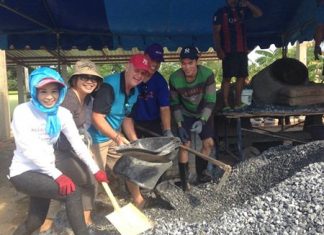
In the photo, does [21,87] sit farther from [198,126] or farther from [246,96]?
[198,126]

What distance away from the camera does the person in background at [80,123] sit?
362 cm

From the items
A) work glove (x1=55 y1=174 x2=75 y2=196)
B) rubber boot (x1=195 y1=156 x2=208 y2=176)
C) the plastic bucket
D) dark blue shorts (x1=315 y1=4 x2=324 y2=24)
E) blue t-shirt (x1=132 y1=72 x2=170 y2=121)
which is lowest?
rubber boot (x1=195 y1=156 x2=208 y2=176)

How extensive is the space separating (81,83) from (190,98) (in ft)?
5.38

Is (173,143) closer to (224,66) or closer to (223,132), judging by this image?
(224,66)

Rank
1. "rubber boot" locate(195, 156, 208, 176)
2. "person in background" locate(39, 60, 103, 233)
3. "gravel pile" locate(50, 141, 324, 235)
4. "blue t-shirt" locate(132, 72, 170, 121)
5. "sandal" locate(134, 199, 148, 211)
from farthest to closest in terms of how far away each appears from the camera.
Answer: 1. "rubber boot" locate(195, 156, 208, 176)
2. "blue t-shirt" locate(132, 72, 170, 121)
3. "sandal" locate(134, 199, 148, 211)
4. "person in background" locate(39, 60, 103, 233)
5. "gravel pile" locate(50, 141, 324, 235)

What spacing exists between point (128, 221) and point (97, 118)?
1.05 metres

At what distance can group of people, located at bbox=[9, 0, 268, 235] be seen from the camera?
3232 mm

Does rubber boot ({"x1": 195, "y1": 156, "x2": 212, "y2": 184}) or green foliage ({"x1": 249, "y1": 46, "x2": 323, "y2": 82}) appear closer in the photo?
rubber boot ({"x1": 195, "y1": 156, "x2": 212, "y2": 184})

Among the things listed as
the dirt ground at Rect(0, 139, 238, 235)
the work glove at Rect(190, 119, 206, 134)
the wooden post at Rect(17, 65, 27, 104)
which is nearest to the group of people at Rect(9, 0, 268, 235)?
the work glove at Rect(190, 119, 206, 134)

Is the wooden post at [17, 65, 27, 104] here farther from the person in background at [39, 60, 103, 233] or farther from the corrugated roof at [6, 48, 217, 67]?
the person in background at [39, 60, 103, 233]

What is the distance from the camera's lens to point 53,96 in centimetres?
325

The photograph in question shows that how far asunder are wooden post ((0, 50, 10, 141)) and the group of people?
6.05 metres

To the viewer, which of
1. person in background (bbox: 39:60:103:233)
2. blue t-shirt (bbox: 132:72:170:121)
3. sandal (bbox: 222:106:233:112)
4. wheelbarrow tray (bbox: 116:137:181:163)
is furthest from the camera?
sandal (bbox: 222:106:233:112)

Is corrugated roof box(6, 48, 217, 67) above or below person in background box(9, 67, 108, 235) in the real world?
above
